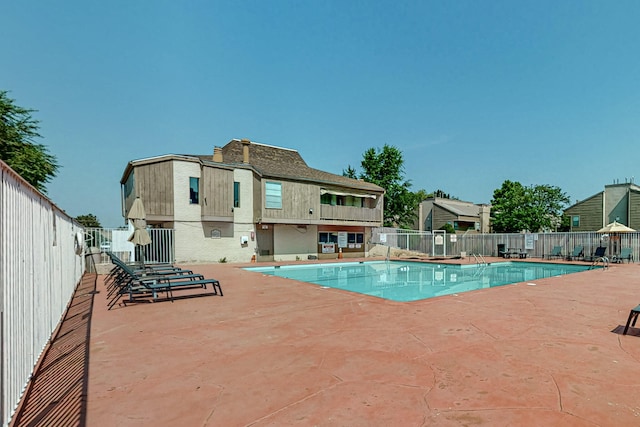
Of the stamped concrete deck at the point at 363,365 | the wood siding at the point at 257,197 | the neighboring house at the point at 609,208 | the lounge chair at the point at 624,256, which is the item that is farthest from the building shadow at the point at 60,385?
the neighboring house at the point at 609,208

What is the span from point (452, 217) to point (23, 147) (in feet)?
131

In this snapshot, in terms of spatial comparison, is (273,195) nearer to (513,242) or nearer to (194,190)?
(194,190)

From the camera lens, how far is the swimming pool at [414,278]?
12312mm

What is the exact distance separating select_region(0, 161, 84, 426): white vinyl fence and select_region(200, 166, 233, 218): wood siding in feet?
47.9

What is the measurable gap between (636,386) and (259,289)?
8511mm

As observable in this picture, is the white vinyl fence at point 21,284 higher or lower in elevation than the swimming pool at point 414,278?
higher

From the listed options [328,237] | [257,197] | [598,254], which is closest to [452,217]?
[598,254]

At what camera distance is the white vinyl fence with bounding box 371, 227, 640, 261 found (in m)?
21.1

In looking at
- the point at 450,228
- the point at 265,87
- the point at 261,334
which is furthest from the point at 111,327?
the point at 450,228

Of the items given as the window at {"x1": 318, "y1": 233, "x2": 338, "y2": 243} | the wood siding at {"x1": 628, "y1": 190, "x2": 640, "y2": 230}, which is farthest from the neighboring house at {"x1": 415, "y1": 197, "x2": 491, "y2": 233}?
the window at {"x1": 318, "y1": 233, "x2": 338, "y2": 243}

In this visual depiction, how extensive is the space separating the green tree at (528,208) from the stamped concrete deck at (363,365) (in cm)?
3009

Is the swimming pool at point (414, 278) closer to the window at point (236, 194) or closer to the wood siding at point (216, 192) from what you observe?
the wood siding at point (216, 192)

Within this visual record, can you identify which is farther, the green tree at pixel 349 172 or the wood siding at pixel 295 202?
the green tree at pixel 349 172

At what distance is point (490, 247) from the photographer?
26.7 metres
